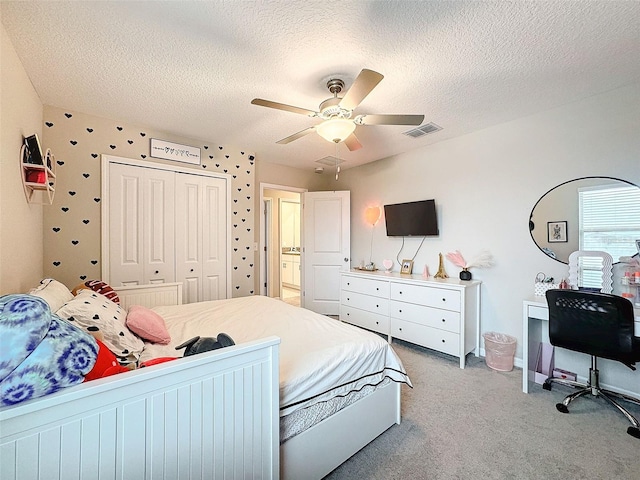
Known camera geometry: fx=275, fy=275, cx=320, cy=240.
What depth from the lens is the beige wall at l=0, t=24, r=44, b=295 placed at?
1.59 metres

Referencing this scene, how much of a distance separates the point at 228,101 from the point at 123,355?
2090 millimetres

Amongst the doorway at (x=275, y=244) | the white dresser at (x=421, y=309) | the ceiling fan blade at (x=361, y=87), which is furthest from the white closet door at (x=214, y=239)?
the ceiling fan blade at (x=361, y=87)

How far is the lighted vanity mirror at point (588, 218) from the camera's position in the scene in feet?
7.25

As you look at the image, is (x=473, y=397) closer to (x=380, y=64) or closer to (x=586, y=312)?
(x=586, y=312)

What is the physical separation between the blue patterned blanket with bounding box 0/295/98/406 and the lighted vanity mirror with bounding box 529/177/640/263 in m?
3.38

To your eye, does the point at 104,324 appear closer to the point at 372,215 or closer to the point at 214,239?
the point at 214,239

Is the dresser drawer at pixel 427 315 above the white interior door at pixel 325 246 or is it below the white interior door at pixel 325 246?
below

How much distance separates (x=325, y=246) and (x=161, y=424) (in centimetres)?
372

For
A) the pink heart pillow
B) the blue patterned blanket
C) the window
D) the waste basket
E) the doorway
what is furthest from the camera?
the doorway

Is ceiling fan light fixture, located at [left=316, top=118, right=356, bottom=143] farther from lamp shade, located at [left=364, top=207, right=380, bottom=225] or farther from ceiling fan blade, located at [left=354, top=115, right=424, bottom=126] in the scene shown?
lamp shade, located at [left=364, top=207, right=380, bottom=225]

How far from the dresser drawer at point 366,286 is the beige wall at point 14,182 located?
3223 mm

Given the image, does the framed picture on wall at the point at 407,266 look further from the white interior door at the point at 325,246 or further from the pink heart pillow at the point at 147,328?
the pink heart pillow at the point at 147,328

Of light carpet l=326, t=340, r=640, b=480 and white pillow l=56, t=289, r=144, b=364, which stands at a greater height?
white pillow l=56, t=289, r=144, b=364

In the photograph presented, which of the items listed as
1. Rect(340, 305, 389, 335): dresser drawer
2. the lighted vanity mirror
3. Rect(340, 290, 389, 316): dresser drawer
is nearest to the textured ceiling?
the lighted vanity mirror
